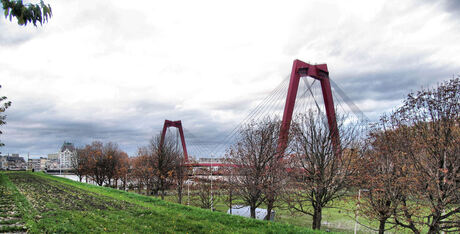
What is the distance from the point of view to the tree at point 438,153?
858 cm

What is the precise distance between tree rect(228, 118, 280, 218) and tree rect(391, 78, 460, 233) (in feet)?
25.4

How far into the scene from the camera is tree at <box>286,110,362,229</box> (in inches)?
577

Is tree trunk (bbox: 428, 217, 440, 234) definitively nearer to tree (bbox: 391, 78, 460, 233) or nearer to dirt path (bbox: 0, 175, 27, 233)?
tree (bbox: 391, 78, 460, 233)

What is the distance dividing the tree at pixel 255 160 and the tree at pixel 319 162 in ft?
4.30

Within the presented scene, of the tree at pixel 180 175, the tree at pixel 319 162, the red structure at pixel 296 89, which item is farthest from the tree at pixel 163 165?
the tree at pixel 319 162

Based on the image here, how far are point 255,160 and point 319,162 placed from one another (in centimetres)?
355

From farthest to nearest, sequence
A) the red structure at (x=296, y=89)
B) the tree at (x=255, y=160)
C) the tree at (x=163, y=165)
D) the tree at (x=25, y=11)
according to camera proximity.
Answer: the tree at (x=163, y=165) → the red structure at (x=296, y=89) → the tree at (x=255, y=160) → the tree at (x=25, y=11)

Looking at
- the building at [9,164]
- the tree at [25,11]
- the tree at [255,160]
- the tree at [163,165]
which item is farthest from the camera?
the building at [9,164]

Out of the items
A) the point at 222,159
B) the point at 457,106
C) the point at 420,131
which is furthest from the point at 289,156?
the point at 457,106

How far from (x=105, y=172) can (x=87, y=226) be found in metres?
38.0

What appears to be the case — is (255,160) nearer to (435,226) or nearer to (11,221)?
(435,226)

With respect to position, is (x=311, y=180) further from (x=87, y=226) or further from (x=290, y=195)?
(x=87, y=226)

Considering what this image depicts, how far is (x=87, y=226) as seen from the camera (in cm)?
827

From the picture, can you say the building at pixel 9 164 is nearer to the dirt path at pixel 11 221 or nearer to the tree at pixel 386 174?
the dirt path at pixel 11 221
